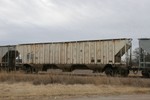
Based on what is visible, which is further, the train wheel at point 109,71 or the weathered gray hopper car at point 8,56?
the weathered gray hopper car at point 8,56

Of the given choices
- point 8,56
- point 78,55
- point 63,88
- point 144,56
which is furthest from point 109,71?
point 8,56

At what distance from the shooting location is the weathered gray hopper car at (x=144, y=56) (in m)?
31.1

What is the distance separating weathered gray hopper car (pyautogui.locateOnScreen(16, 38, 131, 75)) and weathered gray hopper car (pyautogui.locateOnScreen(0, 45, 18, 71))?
137 centimetres

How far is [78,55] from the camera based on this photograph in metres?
36.2

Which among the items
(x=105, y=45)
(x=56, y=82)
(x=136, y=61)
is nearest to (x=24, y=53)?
(x=105, y=45)

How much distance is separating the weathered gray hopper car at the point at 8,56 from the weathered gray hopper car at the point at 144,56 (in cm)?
1705

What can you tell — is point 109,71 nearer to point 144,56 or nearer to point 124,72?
Result: point 124,72

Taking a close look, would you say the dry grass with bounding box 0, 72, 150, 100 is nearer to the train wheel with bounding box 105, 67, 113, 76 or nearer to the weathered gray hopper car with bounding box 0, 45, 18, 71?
the train wheel with bounding box 105, 67, 113, 76

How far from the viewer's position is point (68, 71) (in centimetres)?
3750

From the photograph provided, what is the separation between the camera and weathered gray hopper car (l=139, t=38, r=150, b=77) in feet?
102

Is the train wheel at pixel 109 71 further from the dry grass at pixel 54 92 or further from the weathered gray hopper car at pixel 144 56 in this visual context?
the dry grass at pixel 54 92

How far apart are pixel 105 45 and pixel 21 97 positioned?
18.8 meters

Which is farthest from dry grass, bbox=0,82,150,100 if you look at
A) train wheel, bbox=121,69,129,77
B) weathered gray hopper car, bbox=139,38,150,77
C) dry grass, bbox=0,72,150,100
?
train wheel, bbox=121,69,129,77

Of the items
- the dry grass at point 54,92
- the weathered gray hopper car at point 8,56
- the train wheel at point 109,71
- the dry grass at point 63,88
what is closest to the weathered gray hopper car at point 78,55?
the train wheel at point 109,71
